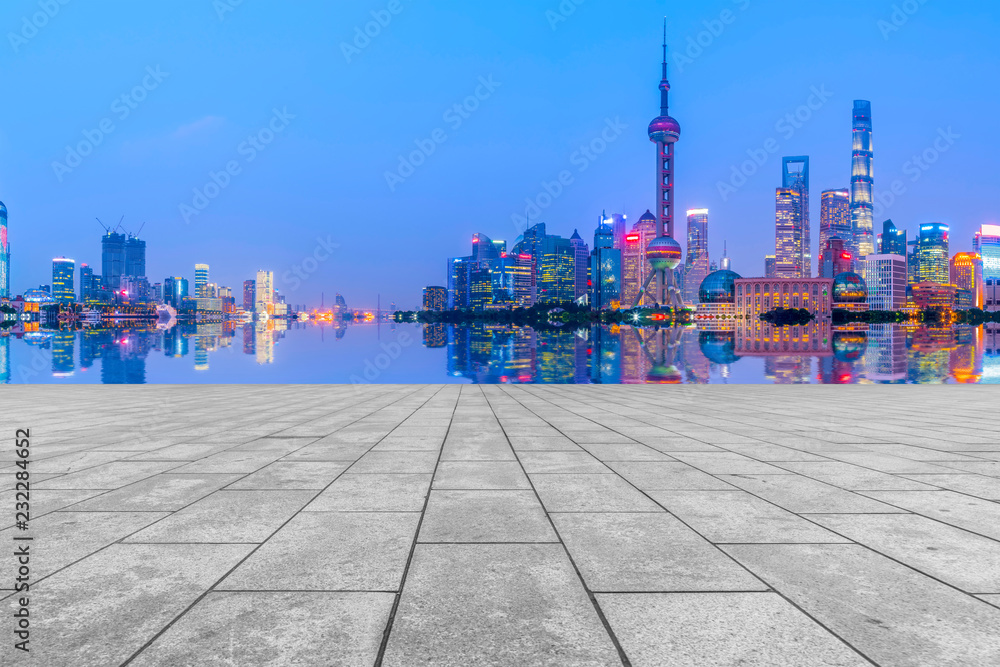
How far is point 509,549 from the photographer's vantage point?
17.0 ft

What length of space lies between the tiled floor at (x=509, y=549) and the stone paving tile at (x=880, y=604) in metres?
0.02

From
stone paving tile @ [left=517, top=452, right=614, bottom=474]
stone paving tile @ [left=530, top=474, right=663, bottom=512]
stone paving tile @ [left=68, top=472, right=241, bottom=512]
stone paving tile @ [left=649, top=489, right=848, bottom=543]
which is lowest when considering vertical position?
stone paving tile @ [left=517, top=452, right=614, bottom=474]

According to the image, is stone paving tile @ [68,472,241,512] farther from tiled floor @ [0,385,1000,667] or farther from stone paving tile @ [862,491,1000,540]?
stone paving tile @ [862,491,1000,540]

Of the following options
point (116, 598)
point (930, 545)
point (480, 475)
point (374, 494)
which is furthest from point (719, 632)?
point (480, 475)

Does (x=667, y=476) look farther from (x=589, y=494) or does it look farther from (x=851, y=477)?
(x=851, y=477)

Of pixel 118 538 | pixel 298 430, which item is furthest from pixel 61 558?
pixel 298 430

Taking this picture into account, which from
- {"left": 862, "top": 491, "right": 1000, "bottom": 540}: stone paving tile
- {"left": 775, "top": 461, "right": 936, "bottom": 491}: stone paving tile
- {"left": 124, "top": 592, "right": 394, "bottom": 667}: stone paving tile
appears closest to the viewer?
{"left": 124, "top": 592, "right": 394, "bottom": 667}: stone paving tile

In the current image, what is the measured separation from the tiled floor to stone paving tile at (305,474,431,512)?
0.05 meters

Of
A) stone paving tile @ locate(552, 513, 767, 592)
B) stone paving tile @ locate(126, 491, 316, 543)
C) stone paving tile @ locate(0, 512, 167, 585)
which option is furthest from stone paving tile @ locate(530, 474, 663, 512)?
stone paving tile @ locate(0, 512, 167, 585)

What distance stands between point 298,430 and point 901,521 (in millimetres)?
10515

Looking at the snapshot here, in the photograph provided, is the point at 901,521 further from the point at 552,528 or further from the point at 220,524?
the point at 220,524

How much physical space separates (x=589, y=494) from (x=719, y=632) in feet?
10.9

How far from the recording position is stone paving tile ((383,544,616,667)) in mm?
3461

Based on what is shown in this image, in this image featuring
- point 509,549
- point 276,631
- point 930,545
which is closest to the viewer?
point 276,631
